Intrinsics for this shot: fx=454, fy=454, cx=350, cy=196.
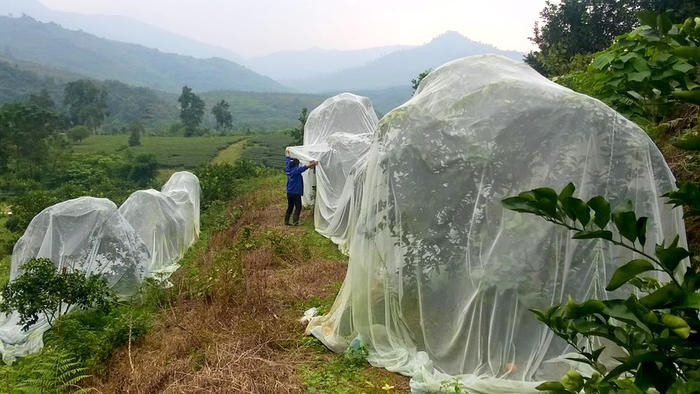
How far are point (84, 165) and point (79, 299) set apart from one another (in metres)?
27.1

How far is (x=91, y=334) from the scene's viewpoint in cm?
522

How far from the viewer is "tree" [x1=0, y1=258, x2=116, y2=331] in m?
5.75


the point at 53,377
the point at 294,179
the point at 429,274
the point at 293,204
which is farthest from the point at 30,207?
the point at 429,274

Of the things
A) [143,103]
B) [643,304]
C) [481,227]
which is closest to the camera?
[643,304]

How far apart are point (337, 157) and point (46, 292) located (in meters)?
6.19

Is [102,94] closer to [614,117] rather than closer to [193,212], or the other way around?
[193,212]

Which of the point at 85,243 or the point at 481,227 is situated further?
the point at 85,243

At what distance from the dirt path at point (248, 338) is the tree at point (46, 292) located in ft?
3.19

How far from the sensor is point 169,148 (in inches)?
1604

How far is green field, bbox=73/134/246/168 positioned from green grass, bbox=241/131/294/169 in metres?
2.83

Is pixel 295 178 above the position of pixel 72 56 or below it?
below

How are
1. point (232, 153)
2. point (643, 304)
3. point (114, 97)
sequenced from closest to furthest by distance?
point (643, 304), point (232, 153), point (114, 97)

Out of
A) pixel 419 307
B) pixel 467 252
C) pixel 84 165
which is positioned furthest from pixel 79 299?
pixel 84 165

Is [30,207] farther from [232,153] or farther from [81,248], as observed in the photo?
[232,153]
